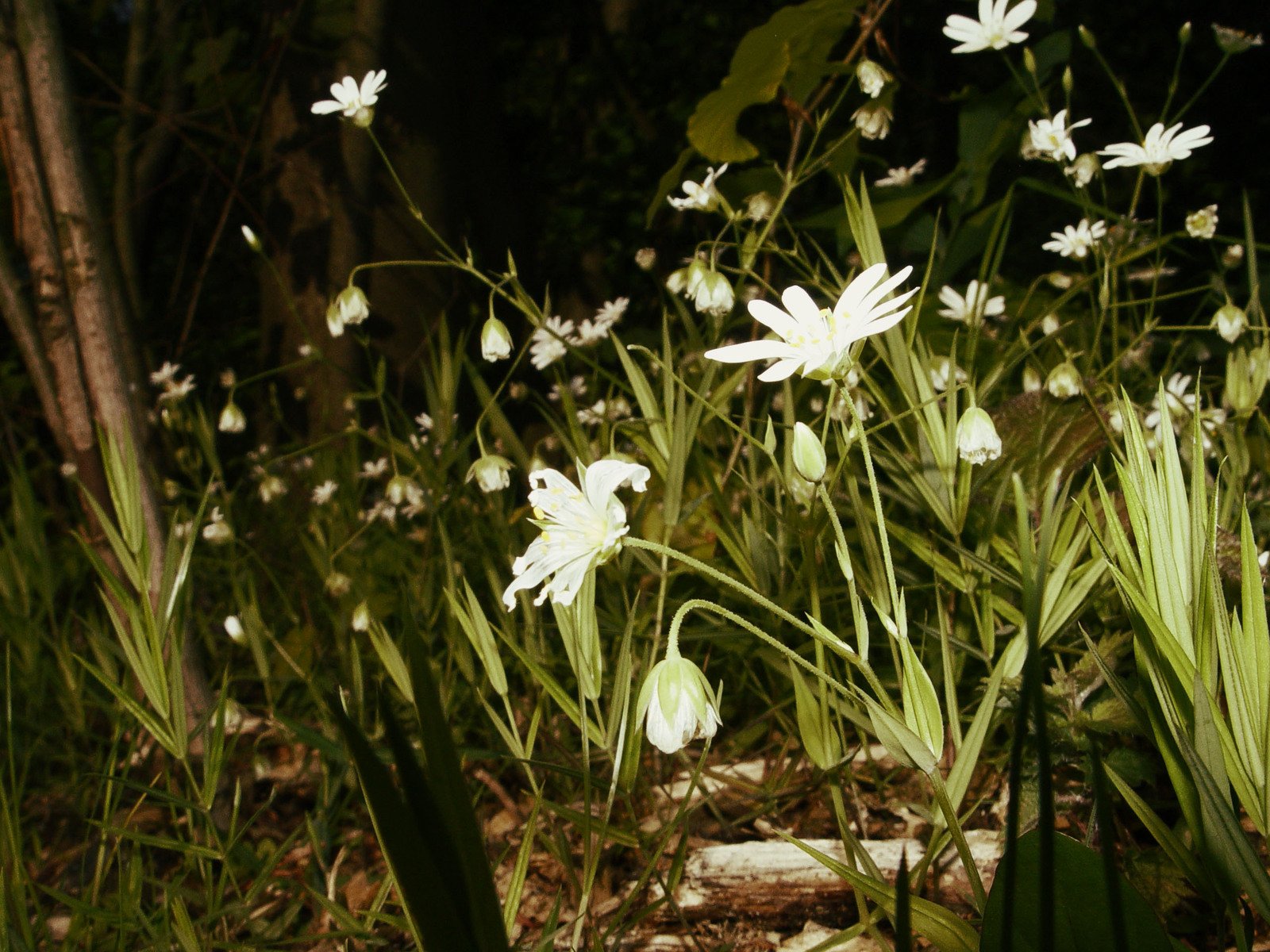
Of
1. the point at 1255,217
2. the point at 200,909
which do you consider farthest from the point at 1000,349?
the point at 1255,217

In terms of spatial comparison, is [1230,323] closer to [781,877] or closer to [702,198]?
[702,198]

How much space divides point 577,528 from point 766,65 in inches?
34.5

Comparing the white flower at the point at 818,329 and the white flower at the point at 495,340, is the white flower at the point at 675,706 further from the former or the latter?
the white flower at the point at 495,340

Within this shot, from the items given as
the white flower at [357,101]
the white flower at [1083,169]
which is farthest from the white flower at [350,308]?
the white flower at [1083,169]

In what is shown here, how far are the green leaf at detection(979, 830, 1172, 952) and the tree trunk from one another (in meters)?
1.24

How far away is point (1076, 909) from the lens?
0.51 metres

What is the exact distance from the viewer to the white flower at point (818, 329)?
0.55 m

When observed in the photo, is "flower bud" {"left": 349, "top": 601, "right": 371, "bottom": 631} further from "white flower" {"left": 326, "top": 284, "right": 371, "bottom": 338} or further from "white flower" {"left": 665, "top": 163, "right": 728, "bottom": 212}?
"white flower" {"left": 665, "top": 163, "right": 728, "bottom": 212}

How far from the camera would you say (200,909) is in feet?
3.61

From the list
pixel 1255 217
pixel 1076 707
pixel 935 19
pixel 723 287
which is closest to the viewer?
pixel 1076 707

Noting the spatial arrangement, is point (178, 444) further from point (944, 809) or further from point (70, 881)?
point (944, 809)

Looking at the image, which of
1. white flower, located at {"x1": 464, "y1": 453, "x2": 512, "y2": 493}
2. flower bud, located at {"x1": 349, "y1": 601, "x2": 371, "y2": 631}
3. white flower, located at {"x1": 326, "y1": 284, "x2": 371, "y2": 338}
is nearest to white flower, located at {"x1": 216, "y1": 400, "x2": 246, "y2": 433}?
white flower, located at {"x1": 326, "y1": 284, "x2": 371, "y2": 338}

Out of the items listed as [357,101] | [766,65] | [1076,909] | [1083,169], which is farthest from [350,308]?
[1076,909]

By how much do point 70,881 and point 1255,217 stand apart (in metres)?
3.16
